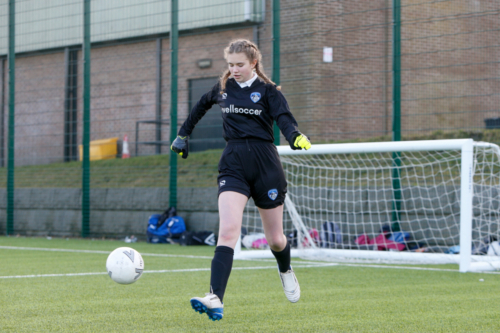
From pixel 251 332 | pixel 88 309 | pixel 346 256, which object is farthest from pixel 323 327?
pixel 346 256

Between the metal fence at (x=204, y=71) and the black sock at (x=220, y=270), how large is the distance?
7.69 meters

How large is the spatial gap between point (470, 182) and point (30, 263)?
4.95m

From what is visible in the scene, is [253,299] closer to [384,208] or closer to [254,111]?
[254,111]

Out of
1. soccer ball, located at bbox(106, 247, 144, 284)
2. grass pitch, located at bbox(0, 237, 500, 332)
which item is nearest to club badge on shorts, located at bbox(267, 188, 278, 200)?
grass pitch, located at bbox(0, 237, 500, 332)

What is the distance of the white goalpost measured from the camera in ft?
27.6

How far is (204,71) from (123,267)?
12.4m

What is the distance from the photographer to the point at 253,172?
429 centimetres

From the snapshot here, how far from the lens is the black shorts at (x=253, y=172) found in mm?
4277

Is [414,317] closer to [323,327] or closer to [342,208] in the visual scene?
[323,327]

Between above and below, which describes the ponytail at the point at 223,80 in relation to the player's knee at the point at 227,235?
above

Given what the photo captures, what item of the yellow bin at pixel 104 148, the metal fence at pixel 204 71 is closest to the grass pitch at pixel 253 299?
the metal fence at pixel 204 71

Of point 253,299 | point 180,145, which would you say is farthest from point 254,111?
point 253,299

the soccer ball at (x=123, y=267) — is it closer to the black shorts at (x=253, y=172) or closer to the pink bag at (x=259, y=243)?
the black shorts at (x=253, y=172)

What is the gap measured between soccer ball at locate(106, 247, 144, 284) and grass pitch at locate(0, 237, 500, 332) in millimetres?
209
